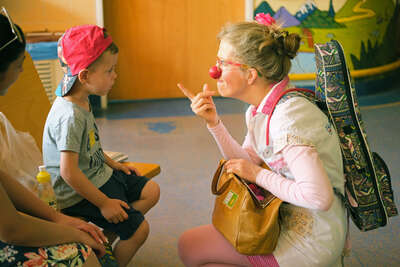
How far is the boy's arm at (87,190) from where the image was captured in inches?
60.9

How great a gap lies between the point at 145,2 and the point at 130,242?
4.16m

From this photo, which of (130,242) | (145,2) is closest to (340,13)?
(145,2)

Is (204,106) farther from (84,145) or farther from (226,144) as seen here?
(84,145)

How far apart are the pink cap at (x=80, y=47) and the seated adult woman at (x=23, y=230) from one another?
0.44 meters

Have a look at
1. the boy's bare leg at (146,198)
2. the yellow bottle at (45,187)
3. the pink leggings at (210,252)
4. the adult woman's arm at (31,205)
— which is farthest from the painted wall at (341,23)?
the adult woman's arm at (31,205)

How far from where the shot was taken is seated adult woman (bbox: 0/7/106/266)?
1.08m

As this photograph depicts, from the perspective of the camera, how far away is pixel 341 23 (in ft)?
16.5

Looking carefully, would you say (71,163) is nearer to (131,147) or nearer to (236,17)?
(131,147)

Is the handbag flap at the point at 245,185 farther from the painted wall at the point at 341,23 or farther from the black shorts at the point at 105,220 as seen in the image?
the painted wall at the point at 341,23

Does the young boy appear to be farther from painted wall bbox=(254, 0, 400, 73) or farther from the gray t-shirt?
painted wall bbox=(254, 0, 400, 73)

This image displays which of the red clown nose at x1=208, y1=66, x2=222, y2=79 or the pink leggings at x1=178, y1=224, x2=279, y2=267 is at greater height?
the red clown nose at x1=208, y1=66, x2=222, y2=79

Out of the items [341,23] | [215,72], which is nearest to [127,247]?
[215,72]

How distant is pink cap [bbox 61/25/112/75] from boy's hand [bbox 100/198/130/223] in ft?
1.69

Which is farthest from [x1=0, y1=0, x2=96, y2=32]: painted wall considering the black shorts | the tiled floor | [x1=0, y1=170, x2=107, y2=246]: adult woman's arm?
[x1=0, y1=170, x2=107, y2=246]: adult woman's arm
